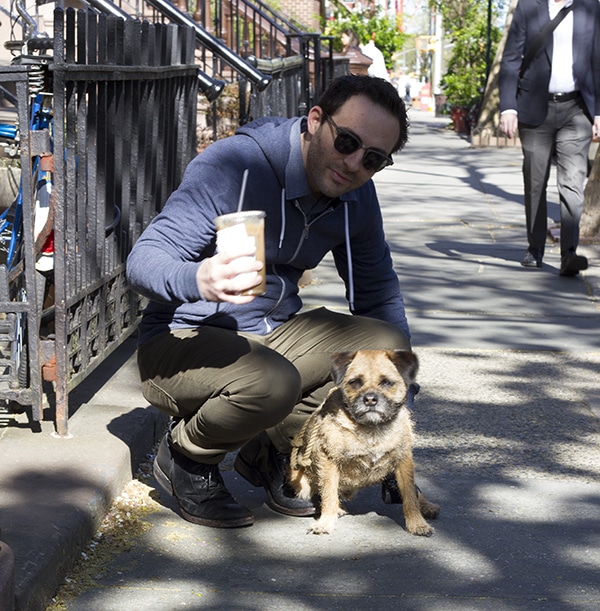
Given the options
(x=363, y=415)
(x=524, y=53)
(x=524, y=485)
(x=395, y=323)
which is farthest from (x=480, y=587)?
(x=524, y=53)

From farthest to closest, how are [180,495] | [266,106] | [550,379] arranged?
[266,106] → [550,379] → [180,495]

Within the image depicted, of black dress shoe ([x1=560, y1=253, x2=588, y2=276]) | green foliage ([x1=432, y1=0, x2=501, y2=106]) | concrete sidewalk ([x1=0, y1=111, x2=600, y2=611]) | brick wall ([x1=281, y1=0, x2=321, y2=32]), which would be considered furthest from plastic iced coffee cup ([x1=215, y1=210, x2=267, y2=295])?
brick wall ([x1=281, y1=0, x2=321, y2=32])

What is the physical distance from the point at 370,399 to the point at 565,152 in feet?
16.4

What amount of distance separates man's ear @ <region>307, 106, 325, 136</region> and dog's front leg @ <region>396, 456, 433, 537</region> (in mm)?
1162

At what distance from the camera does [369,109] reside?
348 cm

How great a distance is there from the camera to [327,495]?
144 inches

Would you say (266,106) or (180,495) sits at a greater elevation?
(266,106)

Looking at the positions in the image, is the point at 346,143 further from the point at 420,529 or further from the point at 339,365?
the point at 420,529

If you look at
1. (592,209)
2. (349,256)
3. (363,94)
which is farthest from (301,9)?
(363,94)

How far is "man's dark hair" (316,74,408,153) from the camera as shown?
11.5ft

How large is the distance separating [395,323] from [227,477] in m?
0.90

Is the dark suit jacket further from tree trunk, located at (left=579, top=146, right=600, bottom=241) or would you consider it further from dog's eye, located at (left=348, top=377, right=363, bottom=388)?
dog's eye, located at (left=348, top=377, right=363, bottom=388)

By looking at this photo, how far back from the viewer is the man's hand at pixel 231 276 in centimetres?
278

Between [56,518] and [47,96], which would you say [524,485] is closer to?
[56,518]
